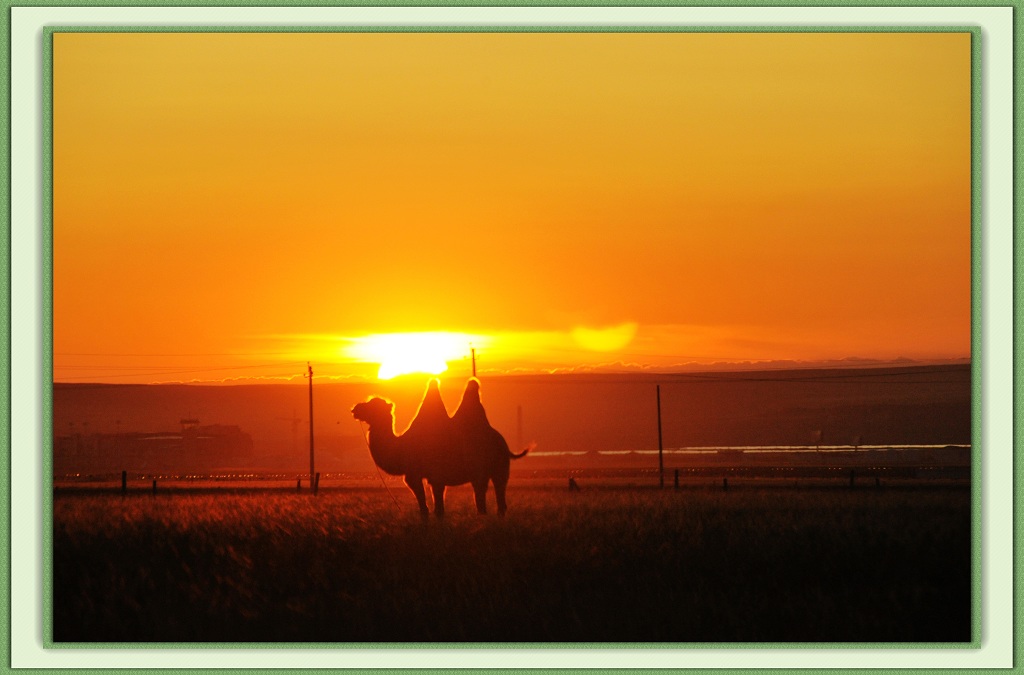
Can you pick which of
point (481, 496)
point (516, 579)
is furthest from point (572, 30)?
point (481, 496)

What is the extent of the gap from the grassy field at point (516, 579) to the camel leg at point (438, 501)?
0.26 m

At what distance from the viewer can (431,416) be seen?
1862 cm

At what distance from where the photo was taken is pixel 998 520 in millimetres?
11102

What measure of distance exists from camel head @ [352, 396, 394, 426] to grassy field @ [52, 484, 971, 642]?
1596 millimetres

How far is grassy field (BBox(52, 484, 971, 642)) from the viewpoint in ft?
36.8

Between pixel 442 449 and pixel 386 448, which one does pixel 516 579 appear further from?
pixel 386 448

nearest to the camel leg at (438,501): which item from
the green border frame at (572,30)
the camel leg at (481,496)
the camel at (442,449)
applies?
the camel at (442,449)

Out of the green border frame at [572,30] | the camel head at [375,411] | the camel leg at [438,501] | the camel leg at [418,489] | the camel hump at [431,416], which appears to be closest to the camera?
the green border frame at [572,30]

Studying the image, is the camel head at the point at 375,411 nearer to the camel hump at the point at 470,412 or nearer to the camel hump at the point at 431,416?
the camel hump at the point at 431,416

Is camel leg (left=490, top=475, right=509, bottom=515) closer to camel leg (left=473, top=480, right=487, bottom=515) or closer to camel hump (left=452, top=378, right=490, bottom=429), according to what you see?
camel leg (left=473, top=480, right=487, bottom=515)

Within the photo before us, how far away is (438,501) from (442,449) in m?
0.68

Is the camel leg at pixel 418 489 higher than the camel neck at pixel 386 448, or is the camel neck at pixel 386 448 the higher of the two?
the camel neck at pixel 386 448

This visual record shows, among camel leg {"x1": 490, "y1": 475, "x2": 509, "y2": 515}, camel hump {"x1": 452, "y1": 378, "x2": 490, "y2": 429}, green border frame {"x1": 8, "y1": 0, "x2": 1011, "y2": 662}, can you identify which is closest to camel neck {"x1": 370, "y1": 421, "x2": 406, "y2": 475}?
camel hump {"x1": 452, "y1": 378, "x2": 490, "y2": 429}

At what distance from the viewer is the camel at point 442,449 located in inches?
720
